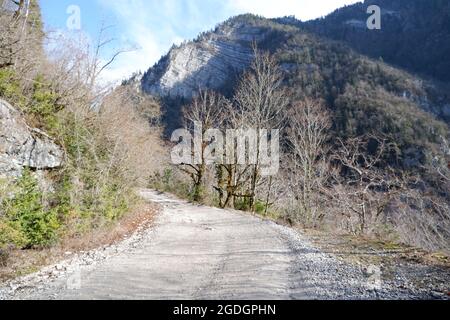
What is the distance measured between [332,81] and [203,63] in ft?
272

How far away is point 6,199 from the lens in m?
9.26

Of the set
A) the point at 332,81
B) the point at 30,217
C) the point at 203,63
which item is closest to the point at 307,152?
the point at 30,217

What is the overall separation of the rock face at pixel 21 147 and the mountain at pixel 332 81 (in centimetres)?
1773

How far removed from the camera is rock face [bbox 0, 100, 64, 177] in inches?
431

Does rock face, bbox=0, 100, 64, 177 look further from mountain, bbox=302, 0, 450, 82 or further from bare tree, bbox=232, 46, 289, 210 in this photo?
mountain, bbox=302, 0, 450, 82

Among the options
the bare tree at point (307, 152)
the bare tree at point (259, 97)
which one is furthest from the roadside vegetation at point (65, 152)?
the bare tree at point (307, 152)

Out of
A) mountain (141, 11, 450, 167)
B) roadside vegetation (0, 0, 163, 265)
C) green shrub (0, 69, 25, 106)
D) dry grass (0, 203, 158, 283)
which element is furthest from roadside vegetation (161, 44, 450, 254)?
green shrub (0, 69, 25, 106)

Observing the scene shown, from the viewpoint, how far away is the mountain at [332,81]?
6384cm

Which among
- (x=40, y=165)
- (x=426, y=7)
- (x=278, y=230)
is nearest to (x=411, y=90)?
(x=426, y=7)

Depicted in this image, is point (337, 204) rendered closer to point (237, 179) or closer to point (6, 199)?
point (237, 179)

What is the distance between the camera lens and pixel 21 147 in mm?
11602

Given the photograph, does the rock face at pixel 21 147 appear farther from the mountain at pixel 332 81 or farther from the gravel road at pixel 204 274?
the mountain at pixel 332 81

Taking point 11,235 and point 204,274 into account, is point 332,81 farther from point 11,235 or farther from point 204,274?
point 11,235

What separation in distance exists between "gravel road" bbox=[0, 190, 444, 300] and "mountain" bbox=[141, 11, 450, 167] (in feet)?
42.0
